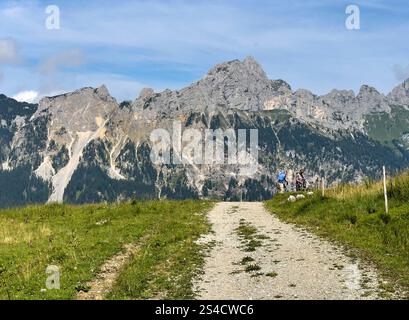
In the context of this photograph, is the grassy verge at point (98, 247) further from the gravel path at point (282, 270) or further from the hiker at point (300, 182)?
the hiker at point (300, 182)

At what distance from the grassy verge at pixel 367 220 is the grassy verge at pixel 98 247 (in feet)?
25.1

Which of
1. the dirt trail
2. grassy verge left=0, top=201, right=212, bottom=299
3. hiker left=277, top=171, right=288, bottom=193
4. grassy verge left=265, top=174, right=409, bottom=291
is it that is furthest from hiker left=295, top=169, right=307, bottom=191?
the dirt trail

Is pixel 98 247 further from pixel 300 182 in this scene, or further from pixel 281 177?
pixel 281 177

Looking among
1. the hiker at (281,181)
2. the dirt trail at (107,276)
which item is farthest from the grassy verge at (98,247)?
the hiker at (281,181)

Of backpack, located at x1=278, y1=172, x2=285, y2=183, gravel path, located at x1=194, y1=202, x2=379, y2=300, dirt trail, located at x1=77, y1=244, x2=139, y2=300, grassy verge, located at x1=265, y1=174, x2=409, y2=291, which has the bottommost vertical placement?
dirt trail, located at x1=77, y1=244, x2=139, y2=300

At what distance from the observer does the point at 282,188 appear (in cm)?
6203

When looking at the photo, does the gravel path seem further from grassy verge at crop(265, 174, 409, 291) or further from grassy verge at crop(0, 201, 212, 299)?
grassy verge at crop(0, 201, 212, 299)

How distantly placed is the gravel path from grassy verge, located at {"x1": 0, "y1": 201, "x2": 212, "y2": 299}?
1.17 meters

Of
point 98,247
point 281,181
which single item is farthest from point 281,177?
point 98,247

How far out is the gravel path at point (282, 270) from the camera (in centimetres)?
1742

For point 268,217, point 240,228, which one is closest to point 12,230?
Result: point 240,228

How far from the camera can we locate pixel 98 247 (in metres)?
26.8

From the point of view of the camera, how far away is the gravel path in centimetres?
1742
